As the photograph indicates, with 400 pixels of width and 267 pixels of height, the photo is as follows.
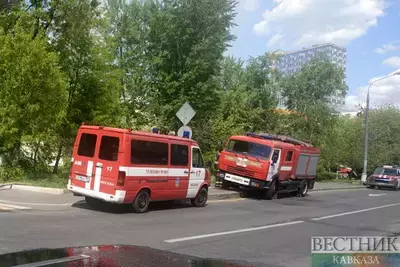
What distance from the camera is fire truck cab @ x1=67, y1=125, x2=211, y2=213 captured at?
472 inches

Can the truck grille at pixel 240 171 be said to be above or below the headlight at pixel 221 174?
above

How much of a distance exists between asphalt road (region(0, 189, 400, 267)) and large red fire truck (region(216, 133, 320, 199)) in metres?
3.27

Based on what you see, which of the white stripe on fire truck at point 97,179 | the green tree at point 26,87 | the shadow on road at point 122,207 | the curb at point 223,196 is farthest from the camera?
the curb at point 223,196

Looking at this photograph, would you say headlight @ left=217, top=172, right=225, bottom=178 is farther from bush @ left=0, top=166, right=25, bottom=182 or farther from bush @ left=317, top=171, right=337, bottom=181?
bush @ left=317, top=171, right=337, bottom=181

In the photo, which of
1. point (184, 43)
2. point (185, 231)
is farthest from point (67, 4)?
point (185, 231)

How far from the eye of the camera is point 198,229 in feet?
35.4

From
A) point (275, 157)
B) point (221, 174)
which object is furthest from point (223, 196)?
point (275, 157)

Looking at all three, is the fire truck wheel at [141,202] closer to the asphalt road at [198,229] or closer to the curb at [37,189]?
the asphalt road at [198,229]

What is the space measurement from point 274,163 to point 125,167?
9.32 meters

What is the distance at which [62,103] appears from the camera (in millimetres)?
16922

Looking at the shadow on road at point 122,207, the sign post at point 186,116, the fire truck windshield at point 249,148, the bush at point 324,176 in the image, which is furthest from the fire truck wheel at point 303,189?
the bush at point 324,176

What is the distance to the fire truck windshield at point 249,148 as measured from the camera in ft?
64.9

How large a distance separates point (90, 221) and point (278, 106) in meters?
33.2

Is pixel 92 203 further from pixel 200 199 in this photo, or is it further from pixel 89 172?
pixel 200 199
